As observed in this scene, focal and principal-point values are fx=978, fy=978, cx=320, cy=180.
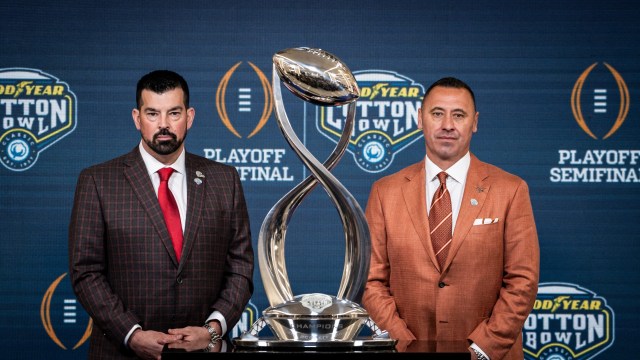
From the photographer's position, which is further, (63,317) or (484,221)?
(63,317)

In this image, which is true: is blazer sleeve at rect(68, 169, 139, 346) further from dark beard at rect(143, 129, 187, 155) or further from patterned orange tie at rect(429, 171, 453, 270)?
patterned orange tie at rect(429, 171, 453, 270)

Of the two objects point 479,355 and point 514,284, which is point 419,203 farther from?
point 479,355

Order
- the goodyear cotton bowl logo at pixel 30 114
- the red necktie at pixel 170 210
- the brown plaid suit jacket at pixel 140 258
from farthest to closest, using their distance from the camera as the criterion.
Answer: the goodyear cotton bowl logo at pixel 30 114
the red necktie at pixel 170 210
the brown plaid suit jacket at pixel 140 258

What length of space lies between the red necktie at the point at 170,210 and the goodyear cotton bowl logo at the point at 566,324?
1.99m

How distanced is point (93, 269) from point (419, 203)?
1.05m

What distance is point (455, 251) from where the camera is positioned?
10.1 feet

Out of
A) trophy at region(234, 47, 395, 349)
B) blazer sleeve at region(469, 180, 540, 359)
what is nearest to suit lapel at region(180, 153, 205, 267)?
trophy at region(234, 47, 395, 349)

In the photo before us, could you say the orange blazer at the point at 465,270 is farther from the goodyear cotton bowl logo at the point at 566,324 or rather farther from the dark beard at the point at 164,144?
the goodyear cotton bowl logo at the point at 566,324

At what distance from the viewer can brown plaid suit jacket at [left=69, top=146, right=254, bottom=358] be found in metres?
2.96

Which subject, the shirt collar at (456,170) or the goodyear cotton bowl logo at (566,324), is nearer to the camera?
the shirt collar at (456,170)

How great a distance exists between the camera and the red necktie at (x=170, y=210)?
10.1ft

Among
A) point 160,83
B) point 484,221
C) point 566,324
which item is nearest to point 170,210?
point 160,83

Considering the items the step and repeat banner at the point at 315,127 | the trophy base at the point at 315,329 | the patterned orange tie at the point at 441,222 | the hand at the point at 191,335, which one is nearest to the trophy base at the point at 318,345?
the trophy base at the point at 315,329

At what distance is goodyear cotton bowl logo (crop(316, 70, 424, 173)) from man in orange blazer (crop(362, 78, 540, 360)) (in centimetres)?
122
